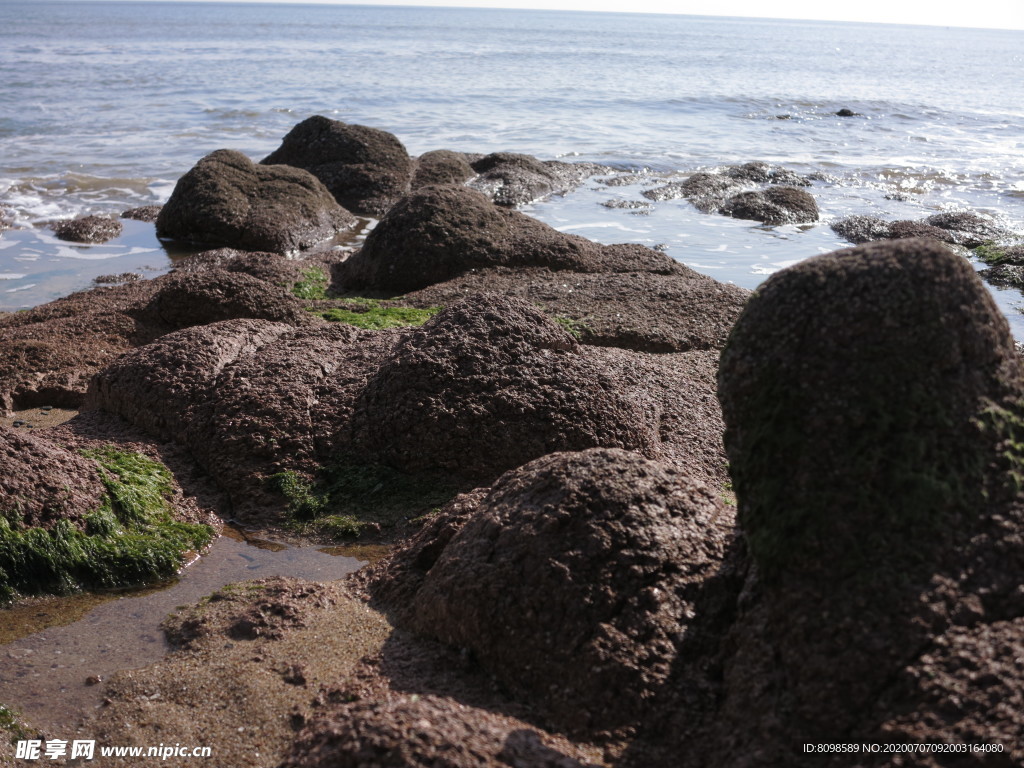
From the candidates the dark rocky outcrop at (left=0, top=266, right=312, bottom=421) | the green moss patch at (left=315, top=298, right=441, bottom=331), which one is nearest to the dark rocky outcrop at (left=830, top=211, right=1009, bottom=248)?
the green moss patch at (left=315, top=298, right=441, bottom=331)

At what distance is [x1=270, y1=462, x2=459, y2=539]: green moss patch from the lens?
4.34 m

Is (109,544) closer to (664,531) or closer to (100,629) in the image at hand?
(100,629)

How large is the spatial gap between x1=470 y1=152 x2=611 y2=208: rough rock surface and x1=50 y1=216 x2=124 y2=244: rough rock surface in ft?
18.7

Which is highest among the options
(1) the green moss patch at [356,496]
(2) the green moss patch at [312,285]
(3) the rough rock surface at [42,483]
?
(3) the rough rock surface at [42,483]

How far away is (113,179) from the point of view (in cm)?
1563

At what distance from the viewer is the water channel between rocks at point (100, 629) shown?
9.99 ft

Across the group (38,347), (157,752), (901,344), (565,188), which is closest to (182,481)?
(157,752)

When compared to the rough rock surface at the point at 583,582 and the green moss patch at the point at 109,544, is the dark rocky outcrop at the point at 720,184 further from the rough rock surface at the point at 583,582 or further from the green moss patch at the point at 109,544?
the rough rock surface at the point at 583,582

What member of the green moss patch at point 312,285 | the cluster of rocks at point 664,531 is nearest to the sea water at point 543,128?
the green moss patch at point 312,285

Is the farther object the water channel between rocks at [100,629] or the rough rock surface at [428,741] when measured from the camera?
the water channel between rocks at [100,629]

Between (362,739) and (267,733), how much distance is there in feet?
2.24

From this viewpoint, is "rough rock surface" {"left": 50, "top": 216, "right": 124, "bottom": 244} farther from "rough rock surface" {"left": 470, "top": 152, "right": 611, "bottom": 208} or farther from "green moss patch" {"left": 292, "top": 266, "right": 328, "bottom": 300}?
"rough rock surface" {"left": 470, "top": 152, "right": 611, "bottom": 208}

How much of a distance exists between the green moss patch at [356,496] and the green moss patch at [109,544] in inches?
18.5

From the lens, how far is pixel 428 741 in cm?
223
